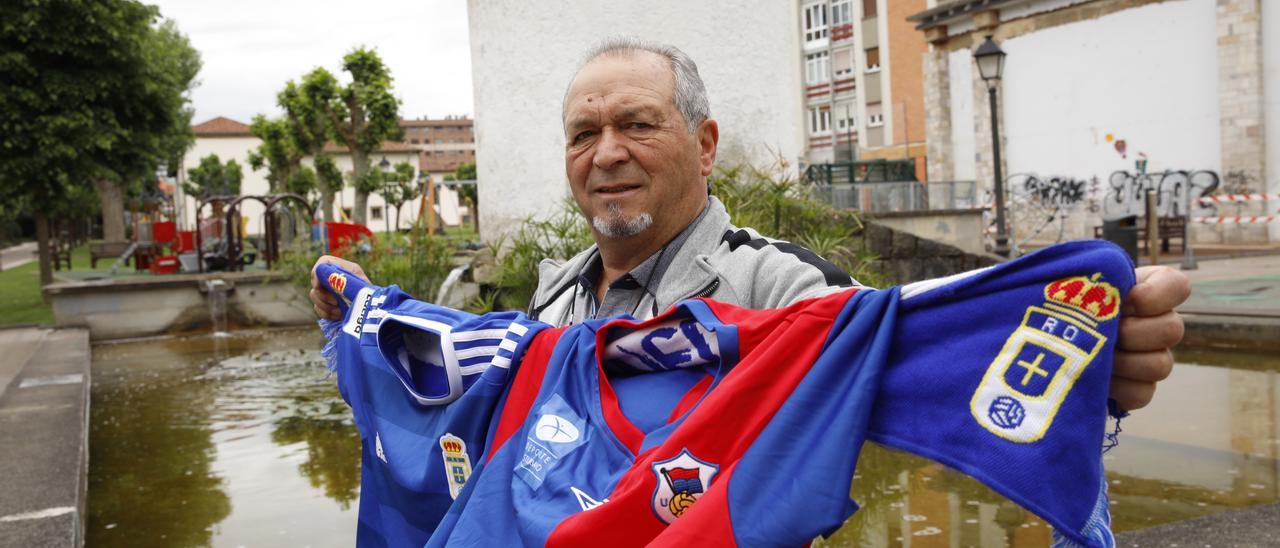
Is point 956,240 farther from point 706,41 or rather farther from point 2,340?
point 2,340

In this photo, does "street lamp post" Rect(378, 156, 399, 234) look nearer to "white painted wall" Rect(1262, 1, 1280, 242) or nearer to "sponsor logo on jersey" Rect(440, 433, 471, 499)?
"sponsor logo on jersey" Rect(440, 433, 471, 499)

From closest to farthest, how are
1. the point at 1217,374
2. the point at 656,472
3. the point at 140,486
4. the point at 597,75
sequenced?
1. the point at 656,472
2. the point at 597,75
3. the point at 140,486
4. the point at 1217,374

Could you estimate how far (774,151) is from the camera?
979cm

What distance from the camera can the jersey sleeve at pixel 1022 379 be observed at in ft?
4.44

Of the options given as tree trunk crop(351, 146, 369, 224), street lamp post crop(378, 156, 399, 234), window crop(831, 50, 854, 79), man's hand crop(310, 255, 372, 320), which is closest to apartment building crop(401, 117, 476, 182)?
street lamp post crop(378, 156, 399, 234)

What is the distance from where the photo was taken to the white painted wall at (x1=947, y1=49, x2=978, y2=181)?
3075 centimetres

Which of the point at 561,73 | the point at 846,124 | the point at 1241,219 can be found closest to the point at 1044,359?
the point at 561,73

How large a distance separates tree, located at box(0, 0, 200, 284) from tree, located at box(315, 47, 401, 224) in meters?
Result: 16.4

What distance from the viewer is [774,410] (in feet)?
5.33

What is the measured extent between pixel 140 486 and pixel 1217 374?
310 inches

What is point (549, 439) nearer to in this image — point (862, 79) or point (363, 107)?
point (363, 107)

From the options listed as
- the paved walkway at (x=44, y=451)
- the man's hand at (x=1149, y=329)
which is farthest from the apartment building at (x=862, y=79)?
the man's hand at (x=1149, y=329)

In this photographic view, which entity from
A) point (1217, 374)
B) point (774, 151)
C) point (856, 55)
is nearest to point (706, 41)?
point (774, 151)

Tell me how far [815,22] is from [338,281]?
191 feet
